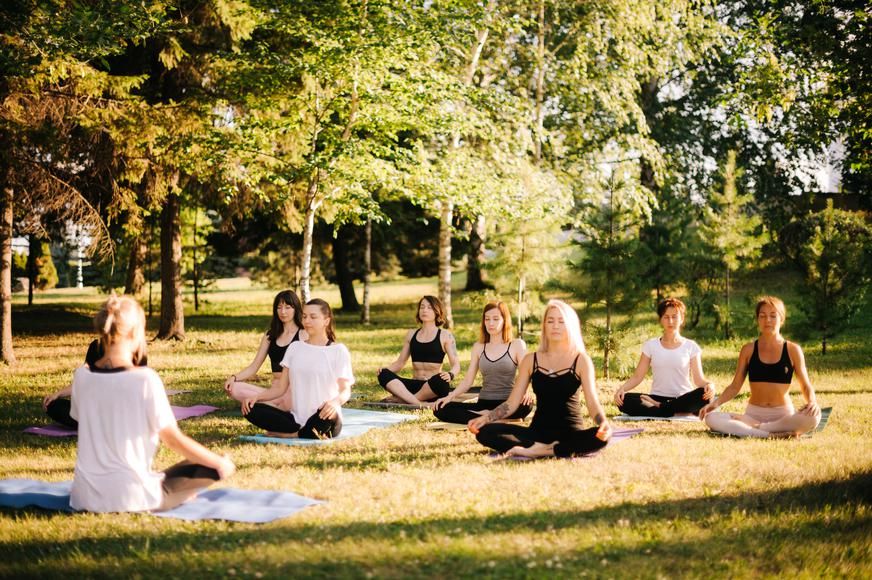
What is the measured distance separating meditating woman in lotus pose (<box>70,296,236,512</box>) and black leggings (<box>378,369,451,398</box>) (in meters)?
5.28

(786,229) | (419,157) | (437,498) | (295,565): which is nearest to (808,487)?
(437,498)

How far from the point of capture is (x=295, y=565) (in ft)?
15.6

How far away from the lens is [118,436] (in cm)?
Answer: 557

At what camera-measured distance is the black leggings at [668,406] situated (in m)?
9.93

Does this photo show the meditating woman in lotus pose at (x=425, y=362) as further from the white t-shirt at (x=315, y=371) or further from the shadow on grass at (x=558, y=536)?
the shadow on grass at (x=558, y=536)

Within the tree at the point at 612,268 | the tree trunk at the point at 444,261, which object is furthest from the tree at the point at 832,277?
the tree trunk at the point at 444,261

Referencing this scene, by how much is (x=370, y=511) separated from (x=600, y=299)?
834 centimetres

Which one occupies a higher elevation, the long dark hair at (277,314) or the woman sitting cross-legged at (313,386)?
the long dark hair at (277,314)

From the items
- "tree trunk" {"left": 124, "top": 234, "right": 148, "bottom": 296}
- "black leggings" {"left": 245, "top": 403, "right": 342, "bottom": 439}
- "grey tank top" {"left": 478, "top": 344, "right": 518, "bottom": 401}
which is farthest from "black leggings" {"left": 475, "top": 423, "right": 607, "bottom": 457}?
"tree trunk" {"left": 124, "top": 234, "right": 148, "bottom": 296}

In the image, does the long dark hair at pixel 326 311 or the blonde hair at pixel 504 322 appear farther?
the blonde hair at pixel 504 322

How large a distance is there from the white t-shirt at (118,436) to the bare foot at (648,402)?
6.11 m

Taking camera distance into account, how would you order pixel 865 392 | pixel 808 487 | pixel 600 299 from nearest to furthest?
pixel 808 487
pixel 865 392
pixel 600 299

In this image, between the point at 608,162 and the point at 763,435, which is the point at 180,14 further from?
the point at 763,435

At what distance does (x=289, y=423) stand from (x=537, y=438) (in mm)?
2656
